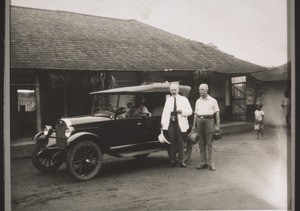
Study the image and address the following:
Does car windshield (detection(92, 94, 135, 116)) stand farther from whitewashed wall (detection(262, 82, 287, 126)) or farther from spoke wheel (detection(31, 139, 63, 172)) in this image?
whitewashed wall (detection(262, 82, 287, 126))

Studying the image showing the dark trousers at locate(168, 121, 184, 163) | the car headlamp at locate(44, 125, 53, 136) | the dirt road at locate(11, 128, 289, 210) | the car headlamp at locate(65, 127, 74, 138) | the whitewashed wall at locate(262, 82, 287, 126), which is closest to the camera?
the dirt road at locate(11, 128, 289, 210)

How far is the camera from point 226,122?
173 inches

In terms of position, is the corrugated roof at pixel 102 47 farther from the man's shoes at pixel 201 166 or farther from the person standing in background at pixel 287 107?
the man's shoes at pixel 201 166

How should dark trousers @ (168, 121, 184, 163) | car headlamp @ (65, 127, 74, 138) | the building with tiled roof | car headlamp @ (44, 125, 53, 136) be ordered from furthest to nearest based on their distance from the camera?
dark trousers @ (168, 121, 184, 163), car headlamp @ (65, 127, 74, 138), car headlamp @ (44, 125, 53, 136), the building with tiled roof

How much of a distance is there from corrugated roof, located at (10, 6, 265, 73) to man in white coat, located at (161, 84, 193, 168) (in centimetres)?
42

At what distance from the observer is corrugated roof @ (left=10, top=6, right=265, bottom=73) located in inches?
149

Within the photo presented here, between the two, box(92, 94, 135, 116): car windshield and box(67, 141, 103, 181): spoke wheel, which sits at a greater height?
box(92, 94, 135, 116): car windshield

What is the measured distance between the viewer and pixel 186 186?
380 cm

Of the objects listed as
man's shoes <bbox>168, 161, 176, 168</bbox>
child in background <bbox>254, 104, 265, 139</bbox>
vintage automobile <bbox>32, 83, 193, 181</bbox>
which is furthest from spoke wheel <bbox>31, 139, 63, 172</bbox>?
child in background <bbox>254, 104, 265, 139</bbox>

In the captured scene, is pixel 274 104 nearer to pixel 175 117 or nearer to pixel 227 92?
pixel 227 92

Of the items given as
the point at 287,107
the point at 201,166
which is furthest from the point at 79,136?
the point at 287,107

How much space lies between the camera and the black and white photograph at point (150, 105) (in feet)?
11.4

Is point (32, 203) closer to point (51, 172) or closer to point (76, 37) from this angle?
point (51, 172)

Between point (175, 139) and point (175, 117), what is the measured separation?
336 mm
